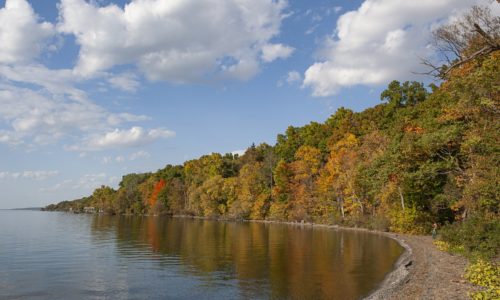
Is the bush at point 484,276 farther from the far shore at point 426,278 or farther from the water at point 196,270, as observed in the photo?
the water at point 196,270

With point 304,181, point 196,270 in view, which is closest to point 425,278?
point 196,270

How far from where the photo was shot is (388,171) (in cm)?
4250

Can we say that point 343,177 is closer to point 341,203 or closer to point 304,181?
point 341,203

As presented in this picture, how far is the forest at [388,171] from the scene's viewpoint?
23.5 metres

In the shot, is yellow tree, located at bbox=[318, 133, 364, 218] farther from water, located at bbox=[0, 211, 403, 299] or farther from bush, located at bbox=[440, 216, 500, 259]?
bush, located at bbox=[440, 216, 500, 259]

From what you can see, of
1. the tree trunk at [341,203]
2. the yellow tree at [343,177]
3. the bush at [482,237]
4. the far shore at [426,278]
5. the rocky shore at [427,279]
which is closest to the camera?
the rocky shore at [427,279]

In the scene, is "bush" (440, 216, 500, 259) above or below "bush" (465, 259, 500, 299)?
above

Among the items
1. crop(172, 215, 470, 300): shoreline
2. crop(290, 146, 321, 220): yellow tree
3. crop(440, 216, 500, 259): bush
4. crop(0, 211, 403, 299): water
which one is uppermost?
crop(290, 146, 321, 220): yellow tree

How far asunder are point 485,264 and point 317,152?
69.7 meters

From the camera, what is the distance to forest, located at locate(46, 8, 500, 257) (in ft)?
77.0

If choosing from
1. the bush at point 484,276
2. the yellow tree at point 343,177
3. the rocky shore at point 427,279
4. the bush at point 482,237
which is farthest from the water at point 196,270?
the yellow tree at point 343,177

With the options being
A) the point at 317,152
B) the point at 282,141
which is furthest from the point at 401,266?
the point at 282,141

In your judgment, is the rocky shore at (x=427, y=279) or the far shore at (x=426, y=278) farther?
the far shore at (x=426, y=278)

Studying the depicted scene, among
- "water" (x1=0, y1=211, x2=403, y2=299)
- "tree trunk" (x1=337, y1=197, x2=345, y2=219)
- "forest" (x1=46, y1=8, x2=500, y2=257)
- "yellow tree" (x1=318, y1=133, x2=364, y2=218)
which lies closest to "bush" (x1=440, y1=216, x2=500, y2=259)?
"forest" (x1=46, y1=8, x2=500, y2=257)
